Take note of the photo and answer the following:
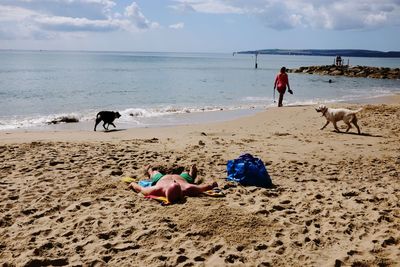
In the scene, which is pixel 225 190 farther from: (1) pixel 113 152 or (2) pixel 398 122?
(2) pixel 398 122

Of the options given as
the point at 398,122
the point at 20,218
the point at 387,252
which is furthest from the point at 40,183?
the point at 398,122

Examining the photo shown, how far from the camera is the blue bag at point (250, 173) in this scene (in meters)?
6.49

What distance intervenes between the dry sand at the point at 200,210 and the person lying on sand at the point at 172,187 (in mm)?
173

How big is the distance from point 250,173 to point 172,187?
1620 mm

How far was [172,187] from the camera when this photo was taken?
218 inches

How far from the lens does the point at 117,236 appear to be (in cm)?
454

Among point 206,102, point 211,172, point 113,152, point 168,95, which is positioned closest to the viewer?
point 211,172

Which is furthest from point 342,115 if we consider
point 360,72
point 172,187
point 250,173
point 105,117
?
point 360,72

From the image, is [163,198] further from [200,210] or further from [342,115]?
A: [342,115]

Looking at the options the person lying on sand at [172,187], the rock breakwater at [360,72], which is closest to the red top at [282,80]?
the person lying on sand at [172,187]

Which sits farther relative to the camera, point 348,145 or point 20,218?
point 348,145

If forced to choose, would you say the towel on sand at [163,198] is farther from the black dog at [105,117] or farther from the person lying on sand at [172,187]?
the black dog at [105,117]

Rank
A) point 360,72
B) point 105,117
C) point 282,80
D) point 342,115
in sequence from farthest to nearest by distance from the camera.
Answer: point 360,72
point 282,80
point 105,117
point 342,115

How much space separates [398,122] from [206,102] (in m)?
10.7
